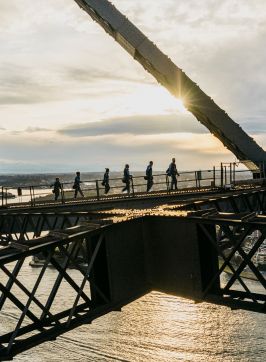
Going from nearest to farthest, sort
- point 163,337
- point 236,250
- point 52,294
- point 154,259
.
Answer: point 52,294
point 236,250
point 154,259
point 163,337

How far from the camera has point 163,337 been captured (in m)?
30.2

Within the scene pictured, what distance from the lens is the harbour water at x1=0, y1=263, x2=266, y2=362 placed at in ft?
90.3

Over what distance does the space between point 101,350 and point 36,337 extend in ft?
74.8

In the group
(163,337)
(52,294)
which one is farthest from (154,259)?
(163,337)

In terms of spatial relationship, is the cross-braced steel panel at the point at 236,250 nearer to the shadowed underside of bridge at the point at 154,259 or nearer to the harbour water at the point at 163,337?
Result: the shadowed underside of bridge at the point at 154,259

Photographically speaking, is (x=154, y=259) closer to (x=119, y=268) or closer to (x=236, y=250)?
(x=119, y=268)

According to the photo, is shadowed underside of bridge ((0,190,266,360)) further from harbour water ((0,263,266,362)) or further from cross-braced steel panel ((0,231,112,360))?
harbour water ((0,263,266,362))

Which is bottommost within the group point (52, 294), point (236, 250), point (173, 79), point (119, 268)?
point (52, 294)

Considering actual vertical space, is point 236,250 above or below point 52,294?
above

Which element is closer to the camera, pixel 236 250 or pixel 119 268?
pixel 236 250

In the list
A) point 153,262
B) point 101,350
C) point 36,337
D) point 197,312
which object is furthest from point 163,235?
point 197,312

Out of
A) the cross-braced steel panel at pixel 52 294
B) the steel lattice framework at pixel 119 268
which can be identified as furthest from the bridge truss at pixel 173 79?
the cross-braced steel panel at pixel 52 294

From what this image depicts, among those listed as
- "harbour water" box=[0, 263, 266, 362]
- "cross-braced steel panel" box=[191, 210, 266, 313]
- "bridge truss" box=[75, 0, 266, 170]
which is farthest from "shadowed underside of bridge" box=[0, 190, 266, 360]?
"harbour water" box=[0, 263, 266, 362]

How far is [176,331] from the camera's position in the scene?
103ft
